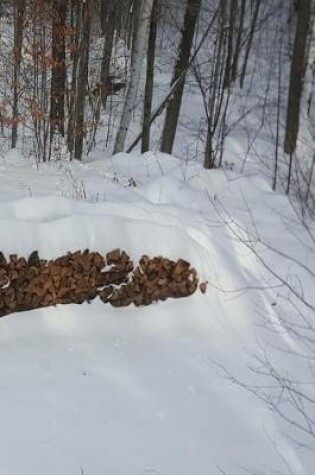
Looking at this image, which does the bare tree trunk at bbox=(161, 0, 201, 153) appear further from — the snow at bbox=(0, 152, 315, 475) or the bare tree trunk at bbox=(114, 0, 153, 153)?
the snow at bbox=(0, 152, 315, 475)

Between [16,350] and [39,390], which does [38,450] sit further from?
[16,350]

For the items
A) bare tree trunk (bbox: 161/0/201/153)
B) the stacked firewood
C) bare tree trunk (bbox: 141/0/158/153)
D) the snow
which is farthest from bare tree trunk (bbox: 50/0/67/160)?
the stacked firewood

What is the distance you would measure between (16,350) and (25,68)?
288 inches

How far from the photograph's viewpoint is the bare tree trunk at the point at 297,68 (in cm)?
1134

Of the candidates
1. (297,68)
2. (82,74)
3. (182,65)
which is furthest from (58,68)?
(297,68)

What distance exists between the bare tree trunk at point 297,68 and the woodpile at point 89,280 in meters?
6.54

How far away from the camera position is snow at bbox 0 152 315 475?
387cm

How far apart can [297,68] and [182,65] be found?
255cm

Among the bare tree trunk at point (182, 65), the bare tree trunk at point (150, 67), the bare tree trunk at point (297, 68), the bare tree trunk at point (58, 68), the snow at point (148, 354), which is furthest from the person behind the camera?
the bare tree trunk at point (297, 68)

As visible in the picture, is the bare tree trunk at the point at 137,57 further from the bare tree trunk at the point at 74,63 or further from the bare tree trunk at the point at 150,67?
the bare tree trunk at the point at 74,63

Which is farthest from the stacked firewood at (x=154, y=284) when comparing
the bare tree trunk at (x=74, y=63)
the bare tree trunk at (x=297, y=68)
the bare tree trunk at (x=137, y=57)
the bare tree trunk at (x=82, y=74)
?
the bare tree trunk at (x=297, y=68)

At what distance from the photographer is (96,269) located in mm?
5359

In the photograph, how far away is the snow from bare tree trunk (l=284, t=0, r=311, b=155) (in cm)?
485

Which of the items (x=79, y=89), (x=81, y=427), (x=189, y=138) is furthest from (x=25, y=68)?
(x=81, y=427)
